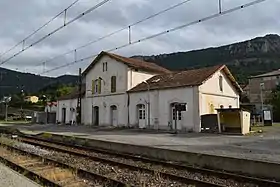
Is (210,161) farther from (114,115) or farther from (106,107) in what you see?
(106,107)

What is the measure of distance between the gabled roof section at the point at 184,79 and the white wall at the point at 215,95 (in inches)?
17.7

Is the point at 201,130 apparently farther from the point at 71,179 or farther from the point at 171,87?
the point at 71,179

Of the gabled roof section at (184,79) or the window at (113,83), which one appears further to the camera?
the window at (113,83)

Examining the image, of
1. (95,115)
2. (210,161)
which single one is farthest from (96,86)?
(210,161)

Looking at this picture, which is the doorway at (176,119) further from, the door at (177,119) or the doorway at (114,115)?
the doorway at (114,115)

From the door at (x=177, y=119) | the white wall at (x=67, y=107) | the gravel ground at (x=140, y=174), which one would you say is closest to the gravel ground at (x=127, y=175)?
the gravel ground at (x=140, y=174)

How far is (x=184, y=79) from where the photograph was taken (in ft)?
106

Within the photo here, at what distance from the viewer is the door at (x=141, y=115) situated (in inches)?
1353

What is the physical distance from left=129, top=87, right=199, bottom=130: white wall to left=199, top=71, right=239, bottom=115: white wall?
906 millimetres

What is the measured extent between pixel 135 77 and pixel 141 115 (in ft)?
16.0

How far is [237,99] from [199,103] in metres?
9.34

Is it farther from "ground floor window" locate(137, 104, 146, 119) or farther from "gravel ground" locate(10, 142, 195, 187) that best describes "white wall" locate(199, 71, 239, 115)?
"gravel ground" locate(10, 142, 195, 187)

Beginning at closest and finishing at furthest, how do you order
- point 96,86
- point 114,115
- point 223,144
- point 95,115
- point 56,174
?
1. point 56,174
2. point 223,144
3. point 114,115
4. point 95,115
5. point 96,86

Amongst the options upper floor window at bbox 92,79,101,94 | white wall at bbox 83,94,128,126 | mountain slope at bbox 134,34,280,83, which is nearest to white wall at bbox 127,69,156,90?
white wall at bbox 83,94,128,126
